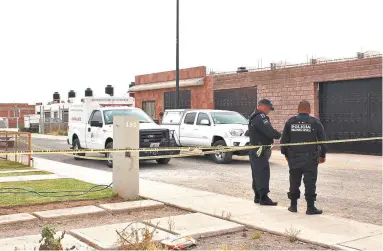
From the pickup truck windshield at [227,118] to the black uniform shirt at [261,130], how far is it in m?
8.22

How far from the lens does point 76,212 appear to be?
24.3 feet

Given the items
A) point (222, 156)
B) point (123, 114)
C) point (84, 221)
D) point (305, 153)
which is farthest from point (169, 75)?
point (84, 221)

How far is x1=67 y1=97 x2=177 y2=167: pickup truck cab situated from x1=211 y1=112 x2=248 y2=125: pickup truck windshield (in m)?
1.97

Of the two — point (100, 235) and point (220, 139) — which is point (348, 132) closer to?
point (220, 139)

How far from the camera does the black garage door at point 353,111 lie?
1875cm

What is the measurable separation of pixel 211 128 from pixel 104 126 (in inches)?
145

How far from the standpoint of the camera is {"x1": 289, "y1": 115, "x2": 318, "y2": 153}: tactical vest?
760 centimetres

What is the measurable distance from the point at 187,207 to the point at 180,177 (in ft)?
15.0

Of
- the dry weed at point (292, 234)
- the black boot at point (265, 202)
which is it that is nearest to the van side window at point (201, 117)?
the black boot at point (265, 202)

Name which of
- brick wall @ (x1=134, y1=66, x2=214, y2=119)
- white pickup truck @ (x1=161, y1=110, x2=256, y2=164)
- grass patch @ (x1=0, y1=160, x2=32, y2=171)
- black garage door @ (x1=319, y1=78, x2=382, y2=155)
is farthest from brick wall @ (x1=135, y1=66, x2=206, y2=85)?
grass patch @ (x1=0, y1=160, x2=32, y2=171)

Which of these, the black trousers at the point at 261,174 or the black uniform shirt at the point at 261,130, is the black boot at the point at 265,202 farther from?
the black uniform shirt at the point at 261,130

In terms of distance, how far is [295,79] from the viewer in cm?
2173

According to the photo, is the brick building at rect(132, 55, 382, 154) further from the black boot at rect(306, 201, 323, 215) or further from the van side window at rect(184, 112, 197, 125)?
the black boot at rect(306, 201, 323, 215)

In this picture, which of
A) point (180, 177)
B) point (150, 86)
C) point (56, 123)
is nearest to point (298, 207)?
point (180, 177)
